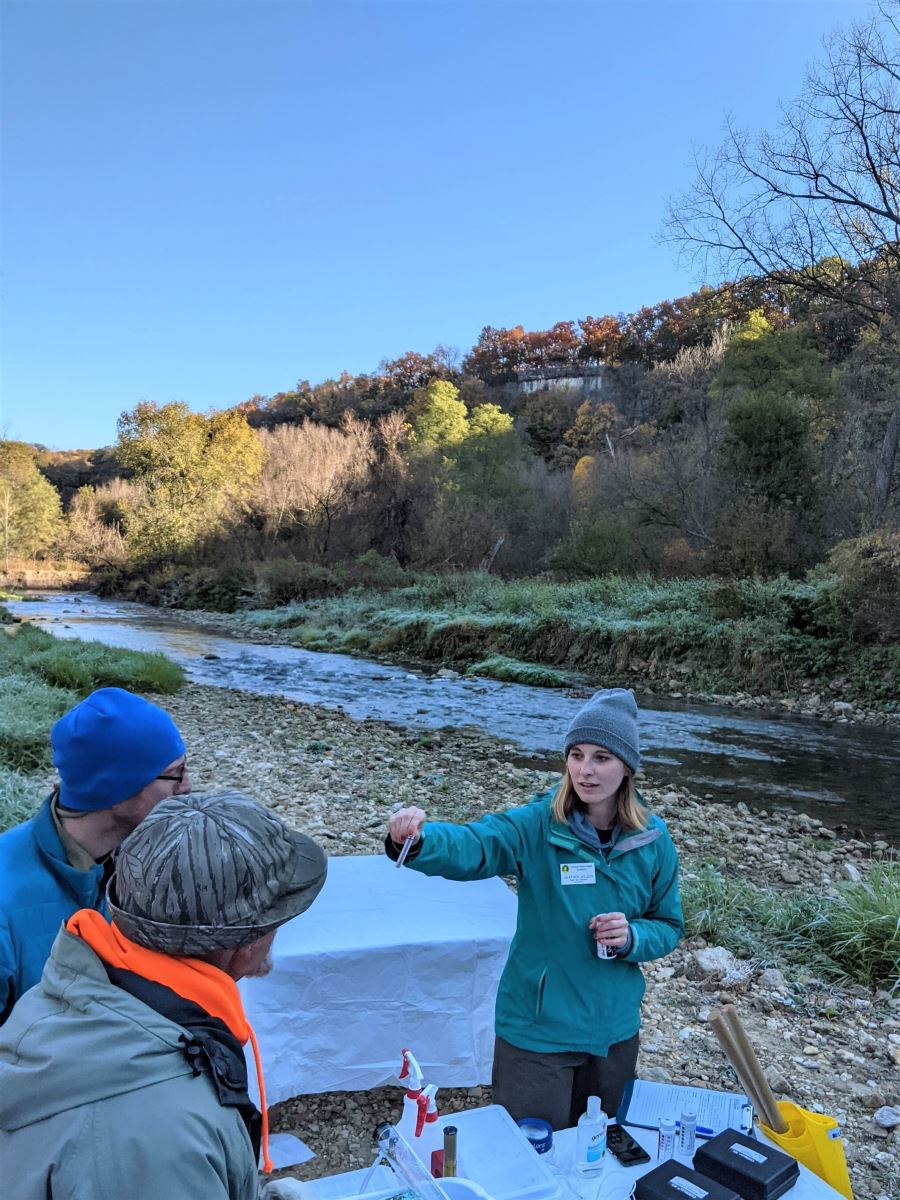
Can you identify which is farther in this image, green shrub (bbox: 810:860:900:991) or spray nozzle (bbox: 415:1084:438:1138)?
green shrub (bbox: 810:860:900:991)

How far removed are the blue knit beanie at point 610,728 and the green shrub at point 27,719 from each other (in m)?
6.37

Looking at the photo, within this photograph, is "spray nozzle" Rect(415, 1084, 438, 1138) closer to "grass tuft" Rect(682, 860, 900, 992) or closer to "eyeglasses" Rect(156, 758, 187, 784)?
"eyeglasses" Rect(156, 758, 187, 784)

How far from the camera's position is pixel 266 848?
1320mm

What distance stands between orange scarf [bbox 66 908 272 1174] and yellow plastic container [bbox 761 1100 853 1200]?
1753mm

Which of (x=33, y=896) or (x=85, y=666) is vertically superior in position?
(x=33, y=896)

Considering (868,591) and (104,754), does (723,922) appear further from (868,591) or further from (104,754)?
(868,591)

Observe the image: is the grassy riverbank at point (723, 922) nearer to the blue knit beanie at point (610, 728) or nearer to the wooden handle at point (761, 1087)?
the wooden handle at point (761, 1087)

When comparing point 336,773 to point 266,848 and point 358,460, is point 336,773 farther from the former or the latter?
point 358,460

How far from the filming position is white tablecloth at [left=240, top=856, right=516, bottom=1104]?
3.00 meters

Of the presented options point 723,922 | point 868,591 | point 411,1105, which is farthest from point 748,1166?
point 868,591

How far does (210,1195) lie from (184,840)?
461 millimetres

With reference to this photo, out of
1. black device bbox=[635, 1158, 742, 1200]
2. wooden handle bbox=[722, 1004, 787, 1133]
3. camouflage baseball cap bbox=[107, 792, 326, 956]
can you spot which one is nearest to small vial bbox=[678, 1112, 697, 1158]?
black device bbox=[635, 1158, 742, 1200]

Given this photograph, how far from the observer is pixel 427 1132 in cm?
200

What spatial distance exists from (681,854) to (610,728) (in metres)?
4.46
